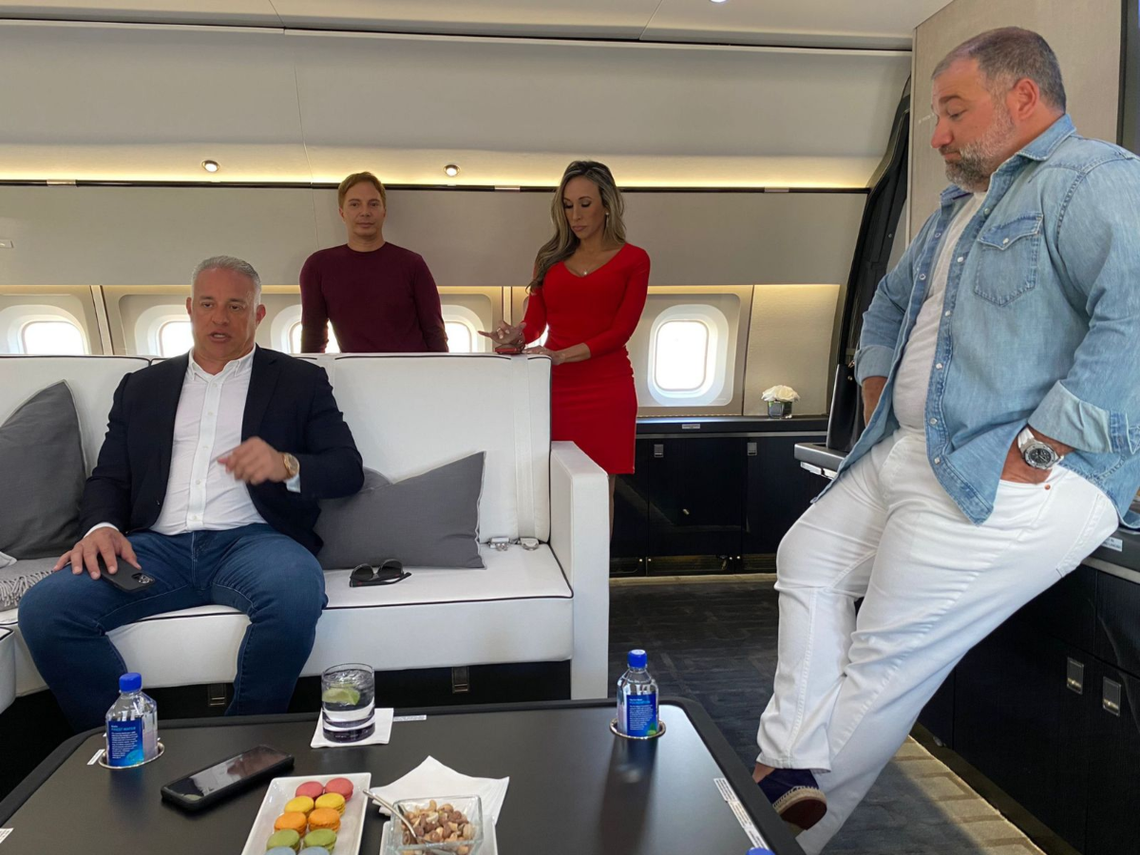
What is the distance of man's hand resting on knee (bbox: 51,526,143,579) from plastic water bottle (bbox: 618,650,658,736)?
4.39 feet

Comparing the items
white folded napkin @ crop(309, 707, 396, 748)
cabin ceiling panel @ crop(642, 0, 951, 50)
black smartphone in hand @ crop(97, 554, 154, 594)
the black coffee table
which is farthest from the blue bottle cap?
cabin ceiling panel @ crop(642, 0, 951, 50)

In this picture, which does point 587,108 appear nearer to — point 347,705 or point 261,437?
point 261,437

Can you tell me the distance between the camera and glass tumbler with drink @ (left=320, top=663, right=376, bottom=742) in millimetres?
1598

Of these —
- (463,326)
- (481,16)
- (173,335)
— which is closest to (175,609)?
(481,16)

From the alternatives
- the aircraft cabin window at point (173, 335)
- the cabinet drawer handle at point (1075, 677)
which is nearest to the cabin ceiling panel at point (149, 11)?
the aircraft cabin window at point (173, 335)

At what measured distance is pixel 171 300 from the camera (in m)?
4.96

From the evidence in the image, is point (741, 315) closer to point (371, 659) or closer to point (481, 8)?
point (481, 8)

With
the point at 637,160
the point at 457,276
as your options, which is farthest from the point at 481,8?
the point at 457,276

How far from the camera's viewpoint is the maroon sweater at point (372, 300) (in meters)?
3.70

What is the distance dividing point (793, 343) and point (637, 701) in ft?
13.0

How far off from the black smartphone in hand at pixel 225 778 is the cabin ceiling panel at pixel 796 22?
120 inches

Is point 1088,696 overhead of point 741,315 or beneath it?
beneath

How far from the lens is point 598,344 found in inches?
129

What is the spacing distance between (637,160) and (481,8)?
110cm
